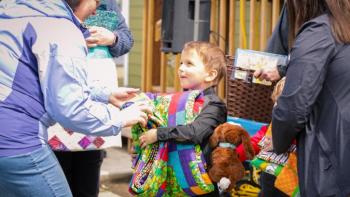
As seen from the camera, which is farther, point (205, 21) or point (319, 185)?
point (205, 21)

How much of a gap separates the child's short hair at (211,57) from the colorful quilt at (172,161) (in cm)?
23

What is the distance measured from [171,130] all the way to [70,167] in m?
0.79

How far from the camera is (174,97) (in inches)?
149

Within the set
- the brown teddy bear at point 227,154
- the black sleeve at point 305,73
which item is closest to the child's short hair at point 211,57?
the brown teddy bear at point 227,154

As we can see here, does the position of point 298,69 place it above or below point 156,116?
above

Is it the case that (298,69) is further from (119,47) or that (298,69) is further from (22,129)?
(119,47)

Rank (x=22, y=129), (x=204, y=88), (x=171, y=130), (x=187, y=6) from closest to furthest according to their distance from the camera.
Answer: (x=22, y=129) < (x=171, y=130) < (x=204, y=88) < (x=187, y=6)

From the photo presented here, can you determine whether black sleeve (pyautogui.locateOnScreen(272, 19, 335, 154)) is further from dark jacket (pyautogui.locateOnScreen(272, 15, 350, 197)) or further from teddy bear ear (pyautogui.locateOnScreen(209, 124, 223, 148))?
teddy bear ear (pyautogui.locateOnScreen(209, 124, 223, 148))

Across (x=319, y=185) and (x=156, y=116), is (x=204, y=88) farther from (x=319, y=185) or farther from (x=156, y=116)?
(x=319, y=185)

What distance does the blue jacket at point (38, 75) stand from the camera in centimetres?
258

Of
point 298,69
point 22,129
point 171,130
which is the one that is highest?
point 298,69

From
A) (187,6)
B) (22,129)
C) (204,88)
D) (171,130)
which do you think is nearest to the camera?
(22,129)

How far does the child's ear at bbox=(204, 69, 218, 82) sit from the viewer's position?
3893mm

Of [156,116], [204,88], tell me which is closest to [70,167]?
[156,116]
